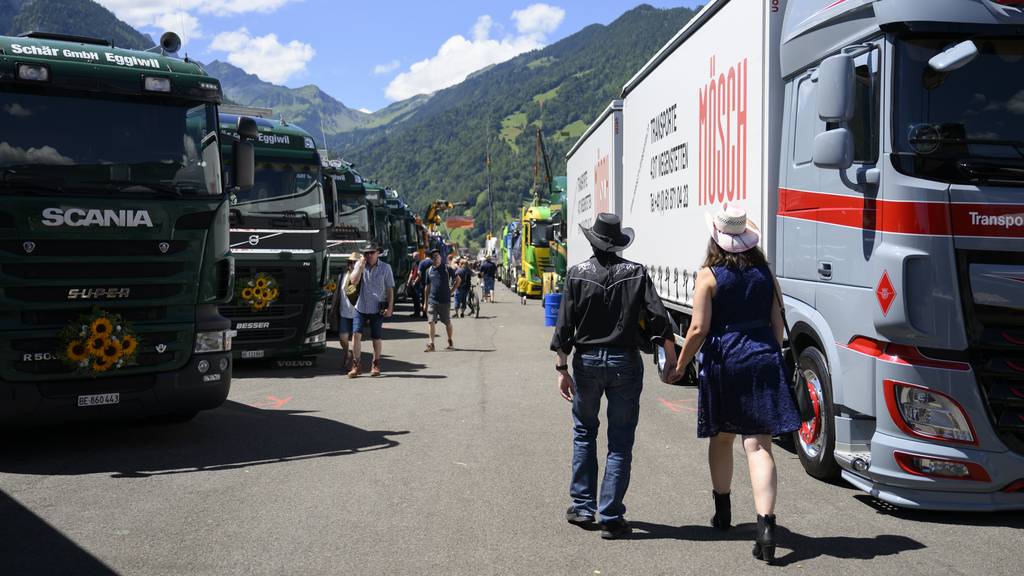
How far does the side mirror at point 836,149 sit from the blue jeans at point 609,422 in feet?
6.10

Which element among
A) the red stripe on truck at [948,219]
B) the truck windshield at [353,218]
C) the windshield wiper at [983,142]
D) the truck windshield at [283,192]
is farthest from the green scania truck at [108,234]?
the truck windshield at [353,218]

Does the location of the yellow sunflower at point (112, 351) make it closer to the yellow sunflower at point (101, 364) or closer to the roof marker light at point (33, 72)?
the yellow sunflower at point (101, 364)

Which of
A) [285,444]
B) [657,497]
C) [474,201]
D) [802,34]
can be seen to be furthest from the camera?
[474,201]

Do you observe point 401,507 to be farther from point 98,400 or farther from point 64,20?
point 64,20

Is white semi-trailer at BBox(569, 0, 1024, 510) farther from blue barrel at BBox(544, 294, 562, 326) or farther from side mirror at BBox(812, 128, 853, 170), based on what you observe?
blue barrel at BBox(544, 294, 562, 326)

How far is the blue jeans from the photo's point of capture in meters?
5.59

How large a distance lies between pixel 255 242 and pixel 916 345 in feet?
31.4

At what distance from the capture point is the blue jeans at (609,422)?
18.3ft

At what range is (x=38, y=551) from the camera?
5.27 metres

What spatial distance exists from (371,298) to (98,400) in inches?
225

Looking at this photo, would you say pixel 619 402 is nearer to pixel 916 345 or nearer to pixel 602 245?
pixel 602 245

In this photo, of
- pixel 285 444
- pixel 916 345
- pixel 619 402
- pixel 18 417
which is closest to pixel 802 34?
pixel 916 345

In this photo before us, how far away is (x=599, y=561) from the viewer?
5.11 metres

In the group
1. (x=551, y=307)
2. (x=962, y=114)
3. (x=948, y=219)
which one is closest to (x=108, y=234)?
(x=948, y=219)
